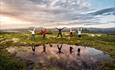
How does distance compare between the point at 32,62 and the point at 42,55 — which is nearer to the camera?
the point at 32,62

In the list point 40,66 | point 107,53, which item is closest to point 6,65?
point 40,66

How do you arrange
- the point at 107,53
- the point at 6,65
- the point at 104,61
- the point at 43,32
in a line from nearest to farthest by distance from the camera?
1. the point at 6,65
2. the point at 104,61
3. the point at 107,53
4. the point at 43,32

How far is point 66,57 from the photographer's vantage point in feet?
Answer: 112

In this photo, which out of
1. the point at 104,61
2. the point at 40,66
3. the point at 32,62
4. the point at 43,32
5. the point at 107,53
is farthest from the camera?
the point at 43,32

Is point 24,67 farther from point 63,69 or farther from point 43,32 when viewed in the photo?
point 43,32

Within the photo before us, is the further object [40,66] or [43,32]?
[43,32]

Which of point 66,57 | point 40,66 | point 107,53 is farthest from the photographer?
point 107,53

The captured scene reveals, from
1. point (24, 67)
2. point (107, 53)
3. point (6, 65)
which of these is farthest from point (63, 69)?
point (107, 53)

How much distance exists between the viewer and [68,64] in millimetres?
29875

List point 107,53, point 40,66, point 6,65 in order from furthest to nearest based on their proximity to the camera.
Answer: point 107,53 < point 40,66 < point 6,65

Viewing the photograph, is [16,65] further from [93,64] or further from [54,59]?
[93,64]

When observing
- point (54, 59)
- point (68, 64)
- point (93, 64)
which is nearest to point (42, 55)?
point (54, 59)

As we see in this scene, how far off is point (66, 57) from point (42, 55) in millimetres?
4169

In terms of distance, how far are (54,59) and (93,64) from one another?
5967mm
